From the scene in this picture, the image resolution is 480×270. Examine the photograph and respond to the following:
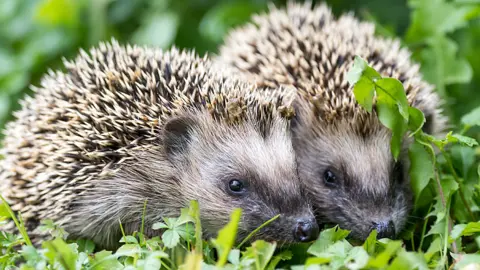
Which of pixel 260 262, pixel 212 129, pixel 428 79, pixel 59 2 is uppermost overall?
pixel 59 2

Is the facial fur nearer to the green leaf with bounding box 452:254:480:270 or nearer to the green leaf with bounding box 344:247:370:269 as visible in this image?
the green leaf with bounding box 344:247:370:269

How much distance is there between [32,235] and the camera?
267 cm

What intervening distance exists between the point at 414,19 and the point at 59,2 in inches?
83.0

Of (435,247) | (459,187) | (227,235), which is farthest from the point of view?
(459,187)

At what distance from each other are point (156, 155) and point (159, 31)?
1.69 meters

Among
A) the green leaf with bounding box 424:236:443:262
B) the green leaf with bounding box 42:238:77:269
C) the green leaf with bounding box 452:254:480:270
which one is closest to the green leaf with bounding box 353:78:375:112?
the green leaf with bounding box 424:236:443:262

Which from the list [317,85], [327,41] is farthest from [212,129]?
[327,41]

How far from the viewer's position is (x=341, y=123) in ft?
9.16

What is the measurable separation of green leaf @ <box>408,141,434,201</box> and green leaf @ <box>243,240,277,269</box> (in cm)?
83

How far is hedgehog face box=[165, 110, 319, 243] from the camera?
2400mm

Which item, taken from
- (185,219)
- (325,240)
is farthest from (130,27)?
(325,240)

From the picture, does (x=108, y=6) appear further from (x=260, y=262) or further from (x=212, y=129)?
(x=260, y=262)

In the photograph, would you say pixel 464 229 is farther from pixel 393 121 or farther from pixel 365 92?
pixel 365 92

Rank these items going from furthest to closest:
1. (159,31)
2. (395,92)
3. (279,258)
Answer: (159,31)
(395,92)
(279,258)
